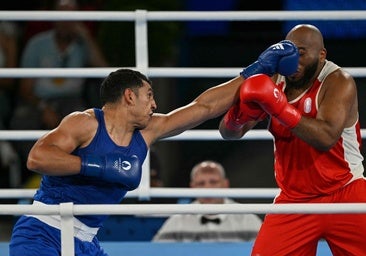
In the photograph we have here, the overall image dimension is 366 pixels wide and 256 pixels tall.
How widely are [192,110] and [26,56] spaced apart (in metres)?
2.67

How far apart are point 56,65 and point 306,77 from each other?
8.75 feet

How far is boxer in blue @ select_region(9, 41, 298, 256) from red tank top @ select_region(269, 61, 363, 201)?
0.77 feet

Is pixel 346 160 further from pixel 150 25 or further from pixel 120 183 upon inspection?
pixel 150 25

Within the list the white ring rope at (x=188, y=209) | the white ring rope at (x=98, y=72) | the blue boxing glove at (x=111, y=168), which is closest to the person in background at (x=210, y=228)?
the white ring rope at (x=98, y=72)

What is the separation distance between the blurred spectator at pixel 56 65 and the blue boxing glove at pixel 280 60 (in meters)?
2.41

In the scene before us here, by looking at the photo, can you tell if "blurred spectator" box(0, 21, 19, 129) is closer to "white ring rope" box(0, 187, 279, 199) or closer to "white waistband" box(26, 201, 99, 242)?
"white ring rope" box(0, 187, 279, 199)

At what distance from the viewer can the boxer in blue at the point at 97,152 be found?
3756mm

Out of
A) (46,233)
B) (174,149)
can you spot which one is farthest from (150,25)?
(46,233)

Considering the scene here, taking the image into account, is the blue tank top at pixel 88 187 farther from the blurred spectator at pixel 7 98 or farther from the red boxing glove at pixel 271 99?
the blurred spectator at pixel 7 98

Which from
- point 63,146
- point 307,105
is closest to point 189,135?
point 307,105

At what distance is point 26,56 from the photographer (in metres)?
6.57

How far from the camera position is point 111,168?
3.73 metres

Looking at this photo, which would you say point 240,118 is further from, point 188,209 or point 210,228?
point 210,228

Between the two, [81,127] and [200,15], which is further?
[200,15]
